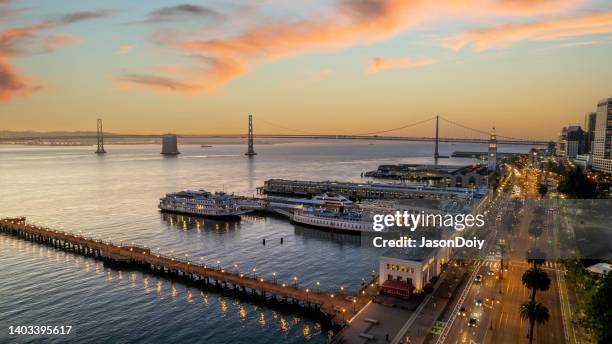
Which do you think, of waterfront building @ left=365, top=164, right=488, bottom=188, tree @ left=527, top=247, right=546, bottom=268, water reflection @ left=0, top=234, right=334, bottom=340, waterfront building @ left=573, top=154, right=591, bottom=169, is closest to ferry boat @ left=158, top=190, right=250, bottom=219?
water reflection @ left=0, top=234, right=334, bottom=340

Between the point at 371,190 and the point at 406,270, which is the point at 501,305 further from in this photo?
the point at 371,190

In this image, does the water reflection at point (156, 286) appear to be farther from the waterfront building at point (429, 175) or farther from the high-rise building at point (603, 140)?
the high-rise building at point (603, 140)

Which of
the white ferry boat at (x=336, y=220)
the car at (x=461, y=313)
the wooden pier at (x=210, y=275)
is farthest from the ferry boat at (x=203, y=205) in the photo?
the car at (x=461, y=313)

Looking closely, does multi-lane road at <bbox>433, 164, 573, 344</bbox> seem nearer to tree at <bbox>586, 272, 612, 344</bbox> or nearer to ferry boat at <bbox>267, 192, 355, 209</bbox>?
tree at <bbox>586, 272, 612, 344</bbox>

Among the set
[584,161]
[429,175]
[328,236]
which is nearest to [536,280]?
[328,236]

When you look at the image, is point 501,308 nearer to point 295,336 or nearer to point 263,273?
point 295,336
